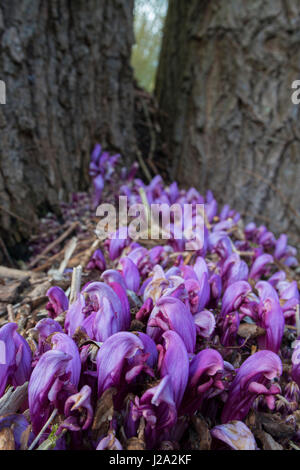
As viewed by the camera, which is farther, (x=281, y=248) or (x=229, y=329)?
(x=281, y=248)

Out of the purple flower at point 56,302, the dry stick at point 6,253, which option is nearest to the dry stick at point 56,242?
the dry stick at point 6,253

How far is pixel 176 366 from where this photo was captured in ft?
2.80

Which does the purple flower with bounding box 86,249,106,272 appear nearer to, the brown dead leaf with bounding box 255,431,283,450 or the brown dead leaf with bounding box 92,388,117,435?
the brown dead leaf with bounding box 92,388,117,435

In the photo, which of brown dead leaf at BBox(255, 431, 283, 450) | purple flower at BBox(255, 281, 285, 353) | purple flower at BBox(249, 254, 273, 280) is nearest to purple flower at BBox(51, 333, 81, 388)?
brown dead leaf at BBox(255, 431, 283, 450)

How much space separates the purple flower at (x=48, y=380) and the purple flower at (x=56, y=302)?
1.13 ft

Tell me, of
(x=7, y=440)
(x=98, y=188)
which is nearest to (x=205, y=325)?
(x=7, y=440)

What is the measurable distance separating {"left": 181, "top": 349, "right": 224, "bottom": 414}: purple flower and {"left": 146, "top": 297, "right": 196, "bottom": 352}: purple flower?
0.07 metres

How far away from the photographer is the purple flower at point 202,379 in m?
0.87

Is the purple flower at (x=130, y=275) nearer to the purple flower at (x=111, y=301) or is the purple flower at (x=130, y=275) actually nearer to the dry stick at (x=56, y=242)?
the purple flower at (x=111, y=301)

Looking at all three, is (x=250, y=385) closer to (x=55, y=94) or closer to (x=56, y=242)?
(x=56, y=242)

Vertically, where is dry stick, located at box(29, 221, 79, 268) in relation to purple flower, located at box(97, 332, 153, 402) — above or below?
above

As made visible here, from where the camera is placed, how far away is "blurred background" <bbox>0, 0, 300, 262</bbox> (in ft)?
6.52

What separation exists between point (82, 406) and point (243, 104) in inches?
93.4
